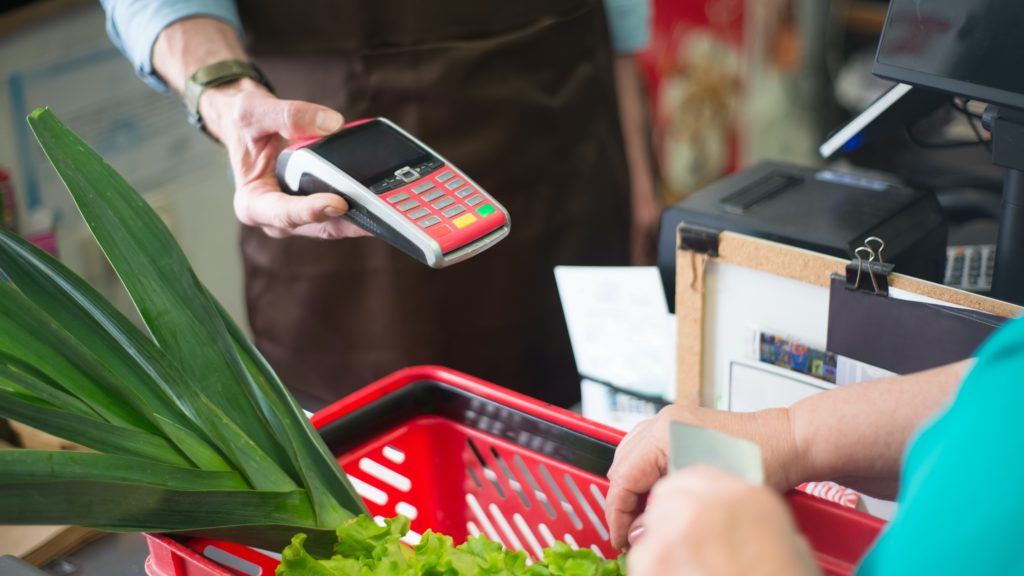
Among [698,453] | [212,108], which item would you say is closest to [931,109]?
[698,453]

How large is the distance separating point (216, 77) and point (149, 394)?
38 cm

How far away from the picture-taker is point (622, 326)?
96 centimetres

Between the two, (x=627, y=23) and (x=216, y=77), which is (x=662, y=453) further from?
(x=627, y=23)

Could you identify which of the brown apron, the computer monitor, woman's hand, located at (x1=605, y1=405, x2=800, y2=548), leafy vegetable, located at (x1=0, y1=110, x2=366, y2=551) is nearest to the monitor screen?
the computer monitor

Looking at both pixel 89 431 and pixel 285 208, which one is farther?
pixel 285 208

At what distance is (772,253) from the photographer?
2.64 ft

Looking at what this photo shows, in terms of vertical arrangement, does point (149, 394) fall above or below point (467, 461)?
above

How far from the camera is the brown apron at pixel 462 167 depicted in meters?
1.22

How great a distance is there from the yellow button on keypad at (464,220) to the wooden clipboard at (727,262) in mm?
189

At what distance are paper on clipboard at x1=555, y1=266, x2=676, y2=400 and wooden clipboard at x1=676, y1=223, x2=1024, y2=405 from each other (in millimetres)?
48

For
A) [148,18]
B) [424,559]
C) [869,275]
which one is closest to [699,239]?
[869,275]

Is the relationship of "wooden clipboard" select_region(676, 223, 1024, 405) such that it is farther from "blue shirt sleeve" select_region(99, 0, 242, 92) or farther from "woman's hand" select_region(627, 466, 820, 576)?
"blue shirt sleeve" select_region(99, 0, 242, 92)

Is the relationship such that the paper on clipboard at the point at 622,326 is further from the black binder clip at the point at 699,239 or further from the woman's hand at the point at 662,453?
the woman's hand at the point at 662,453

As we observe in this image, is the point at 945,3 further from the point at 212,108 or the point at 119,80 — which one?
the point at 119,80
